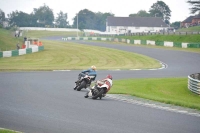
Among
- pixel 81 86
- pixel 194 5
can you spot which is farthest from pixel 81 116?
pixel 194 5

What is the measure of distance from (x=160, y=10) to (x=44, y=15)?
194ft

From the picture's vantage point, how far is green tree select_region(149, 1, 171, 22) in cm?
17662

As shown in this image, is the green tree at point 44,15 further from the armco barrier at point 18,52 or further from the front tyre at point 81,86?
the front tyre at point 81,86

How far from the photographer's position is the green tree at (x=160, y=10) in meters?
177

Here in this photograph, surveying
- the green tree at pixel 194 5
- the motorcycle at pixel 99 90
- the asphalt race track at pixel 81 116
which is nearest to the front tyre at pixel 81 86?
the asphalt race track at pixel 81 116

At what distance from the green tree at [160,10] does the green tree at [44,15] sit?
52192mm

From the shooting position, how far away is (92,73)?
1964 centimetres

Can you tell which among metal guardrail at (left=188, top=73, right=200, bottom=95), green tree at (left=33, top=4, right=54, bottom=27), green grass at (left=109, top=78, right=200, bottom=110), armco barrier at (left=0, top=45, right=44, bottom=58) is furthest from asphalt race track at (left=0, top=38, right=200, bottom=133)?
green tree at (left=33, top=4, right=54, bottom=27)

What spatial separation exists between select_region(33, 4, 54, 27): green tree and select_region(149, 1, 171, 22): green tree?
5219cm

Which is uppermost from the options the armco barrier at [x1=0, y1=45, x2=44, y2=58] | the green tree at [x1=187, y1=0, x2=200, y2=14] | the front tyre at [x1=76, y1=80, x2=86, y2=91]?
the green tree at [x1=187, y1=0, x2=200, y2=14]

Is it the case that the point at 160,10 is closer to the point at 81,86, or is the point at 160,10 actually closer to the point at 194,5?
the point at 194,5

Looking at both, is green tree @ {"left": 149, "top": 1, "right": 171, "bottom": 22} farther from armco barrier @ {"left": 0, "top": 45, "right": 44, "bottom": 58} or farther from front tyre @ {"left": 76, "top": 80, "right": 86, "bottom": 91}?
front tyre @ {"left": 76, "top": 80, "right": 86, "bottom": 91}

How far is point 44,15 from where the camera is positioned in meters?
167

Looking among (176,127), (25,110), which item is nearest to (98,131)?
(176,127)
